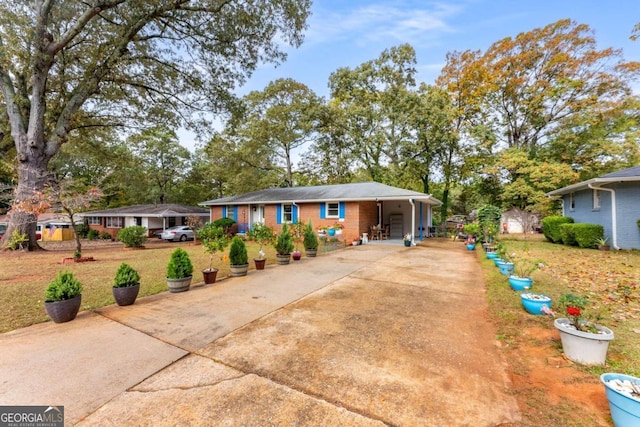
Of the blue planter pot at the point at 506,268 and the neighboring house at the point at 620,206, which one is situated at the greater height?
the neighboring house at the point at 620,206

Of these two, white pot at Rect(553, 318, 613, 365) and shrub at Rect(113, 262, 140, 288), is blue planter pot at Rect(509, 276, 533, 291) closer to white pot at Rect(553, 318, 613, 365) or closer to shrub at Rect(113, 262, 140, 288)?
white pot at Rect(553, 318, 613, 365)

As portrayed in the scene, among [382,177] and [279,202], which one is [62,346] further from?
[382,177]

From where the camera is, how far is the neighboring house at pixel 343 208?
14391mm

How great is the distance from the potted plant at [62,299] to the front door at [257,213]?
1414 cm

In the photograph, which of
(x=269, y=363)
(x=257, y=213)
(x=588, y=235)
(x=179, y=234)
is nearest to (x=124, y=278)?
(x=269, y=363)

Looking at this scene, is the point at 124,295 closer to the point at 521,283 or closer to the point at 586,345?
the point at 586,345

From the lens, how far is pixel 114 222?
2412 centimetres

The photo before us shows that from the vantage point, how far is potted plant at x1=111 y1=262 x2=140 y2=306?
192 inches

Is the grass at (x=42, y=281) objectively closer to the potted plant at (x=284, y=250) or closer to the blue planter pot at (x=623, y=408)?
the potted plant at (x=284, y=250)

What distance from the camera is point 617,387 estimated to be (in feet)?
6.49

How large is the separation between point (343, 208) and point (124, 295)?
37.2 ft

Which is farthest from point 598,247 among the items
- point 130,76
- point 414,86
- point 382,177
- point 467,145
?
point 130,76

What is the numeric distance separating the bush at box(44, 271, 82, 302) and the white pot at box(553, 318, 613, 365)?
7.03m

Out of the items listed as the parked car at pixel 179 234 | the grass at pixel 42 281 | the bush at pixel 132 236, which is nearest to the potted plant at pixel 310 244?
the grass at pixel 42 281
